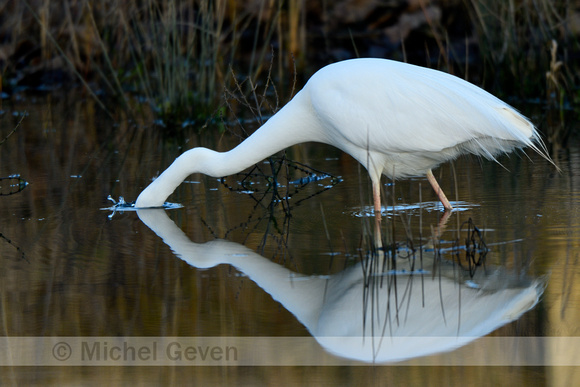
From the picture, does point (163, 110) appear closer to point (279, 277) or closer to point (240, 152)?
point (240, 152)

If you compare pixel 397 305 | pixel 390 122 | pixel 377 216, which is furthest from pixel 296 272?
pixel 390 122

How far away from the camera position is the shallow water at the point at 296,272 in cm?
377

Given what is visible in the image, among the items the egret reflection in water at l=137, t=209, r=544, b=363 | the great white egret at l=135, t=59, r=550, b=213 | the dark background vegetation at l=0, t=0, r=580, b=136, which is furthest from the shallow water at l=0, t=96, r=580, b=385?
the dark background vegetation at l=0, t=0, r=580, b=136

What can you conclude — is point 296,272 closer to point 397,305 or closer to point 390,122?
point 397,305

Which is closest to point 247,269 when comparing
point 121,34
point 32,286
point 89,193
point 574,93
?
point 32,286

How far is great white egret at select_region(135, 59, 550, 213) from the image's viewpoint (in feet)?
18.6

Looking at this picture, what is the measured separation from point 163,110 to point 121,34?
2.29m

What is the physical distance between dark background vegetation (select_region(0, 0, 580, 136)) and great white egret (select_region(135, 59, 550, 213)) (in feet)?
2.74

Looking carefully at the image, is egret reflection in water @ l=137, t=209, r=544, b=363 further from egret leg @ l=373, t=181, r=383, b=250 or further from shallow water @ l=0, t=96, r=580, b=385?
egret leg @ l=373, t=181, r=383, b=250

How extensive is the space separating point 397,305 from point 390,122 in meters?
1.87

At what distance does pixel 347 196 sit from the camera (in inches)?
265

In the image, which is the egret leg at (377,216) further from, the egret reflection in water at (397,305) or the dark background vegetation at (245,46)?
the dark background vegetation at (245,46)

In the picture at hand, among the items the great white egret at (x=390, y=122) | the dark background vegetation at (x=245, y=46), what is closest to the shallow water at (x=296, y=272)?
the great white egret at (x=390, y=122)

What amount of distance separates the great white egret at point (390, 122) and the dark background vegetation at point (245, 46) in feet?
2.74
